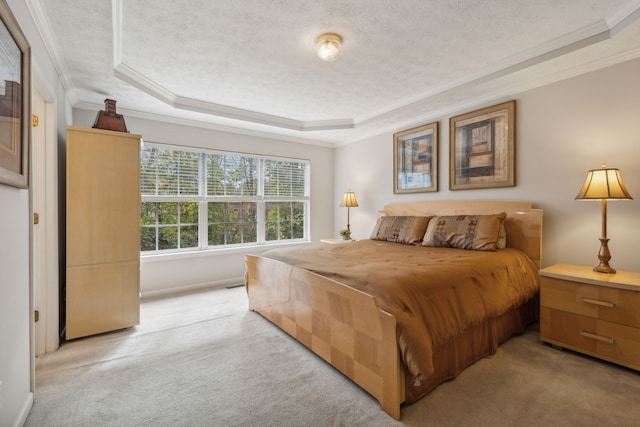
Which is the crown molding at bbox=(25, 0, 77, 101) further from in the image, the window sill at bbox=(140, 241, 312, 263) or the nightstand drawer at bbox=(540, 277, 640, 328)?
the nightstand drawer at bbox=(540, 277, 640, 328)

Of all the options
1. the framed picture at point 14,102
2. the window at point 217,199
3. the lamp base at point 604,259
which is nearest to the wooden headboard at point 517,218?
the lamp base at point 604,259

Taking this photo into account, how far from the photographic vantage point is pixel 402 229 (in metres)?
3.43

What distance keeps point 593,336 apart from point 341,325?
5.83 ft

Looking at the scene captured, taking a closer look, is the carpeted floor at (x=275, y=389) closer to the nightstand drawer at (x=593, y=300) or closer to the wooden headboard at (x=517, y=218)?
the nightstand drawer at (x=593, y=300)

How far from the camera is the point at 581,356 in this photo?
212 cm

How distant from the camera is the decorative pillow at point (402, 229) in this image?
130 inches

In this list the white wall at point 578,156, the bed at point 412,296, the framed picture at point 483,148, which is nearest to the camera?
the bed at point 412,296

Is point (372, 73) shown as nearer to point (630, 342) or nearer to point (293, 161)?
point (293, 161)

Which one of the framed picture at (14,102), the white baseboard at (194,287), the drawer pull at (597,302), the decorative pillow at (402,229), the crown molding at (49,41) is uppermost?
the crown molding at (49,41)

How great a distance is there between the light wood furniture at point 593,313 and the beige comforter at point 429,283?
0.23m

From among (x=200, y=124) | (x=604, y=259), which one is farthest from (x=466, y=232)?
(x=200, y=124)

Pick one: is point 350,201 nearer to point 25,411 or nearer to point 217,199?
point 217,199

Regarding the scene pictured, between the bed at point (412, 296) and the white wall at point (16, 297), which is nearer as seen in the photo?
the white wall at point (16, 297)

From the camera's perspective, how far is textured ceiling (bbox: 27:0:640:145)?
193cm
